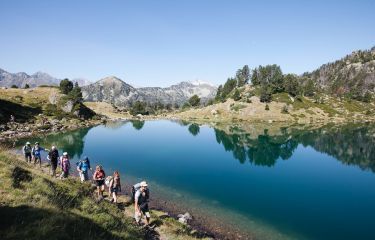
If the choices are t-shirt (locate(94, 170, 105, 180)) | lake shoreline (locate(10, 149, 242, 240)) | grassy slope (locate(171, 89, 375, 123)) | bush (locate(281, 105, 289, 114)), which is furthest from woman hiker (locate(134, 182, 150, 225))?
bush (locate(281, 105, 289, 114))

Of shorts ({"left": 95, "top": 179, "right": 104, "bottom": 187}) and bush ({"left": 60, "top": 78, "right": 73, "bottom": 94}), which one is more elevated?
bush ({"left": 60, "top": 78, "right": 73, "bottom": 94})

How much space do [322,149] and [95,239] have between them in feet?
303

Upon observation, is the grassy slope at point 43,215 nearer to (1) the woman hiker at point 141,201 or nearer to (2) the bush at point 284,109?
(1) the woman hiker at point 141,201

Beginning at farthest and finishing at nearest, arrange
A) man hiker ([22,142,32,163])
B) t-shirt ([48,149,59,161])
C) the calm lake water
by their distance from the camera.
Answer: man hiker ([22,142,32,163]) < t-shirt ([48,149,59,161]) < the calm lake water

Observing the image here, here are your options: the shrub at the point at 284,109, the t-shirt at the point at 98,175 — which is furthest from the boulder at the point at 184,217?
the shrub at the point at 284,109

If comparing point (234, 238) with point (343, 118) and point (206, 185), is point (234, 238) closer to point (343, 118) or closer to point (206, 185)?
point (206, 185)

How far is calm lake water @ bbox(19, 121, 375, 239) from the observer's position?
35031 millimetres

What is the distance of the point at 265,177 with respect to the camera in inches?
2282

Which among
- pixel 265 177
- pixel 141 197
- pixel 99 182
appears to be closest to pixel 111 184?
pixel 99 182

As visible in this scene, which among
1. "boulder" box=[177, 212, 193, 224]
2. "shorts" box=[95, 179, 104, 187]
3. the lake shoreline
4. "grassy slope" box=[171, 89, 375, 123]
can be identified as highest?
"grassy slope" box=[171, 89, 375, 123]

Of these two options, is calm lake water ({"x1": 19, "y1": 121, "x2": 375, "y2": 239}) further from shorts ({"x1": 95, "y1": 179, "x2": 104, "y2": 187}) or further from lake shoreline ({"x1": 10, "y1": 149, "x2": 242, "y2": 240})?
shorts ({"x1": 95, "y1": 179, "x2": 104, "y2": 187})

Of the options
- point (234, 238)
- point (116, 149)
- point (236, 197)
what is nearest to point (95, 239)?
point (234, 238)

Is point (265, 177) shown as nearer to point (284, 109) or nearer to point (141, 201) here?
point (141, 201)

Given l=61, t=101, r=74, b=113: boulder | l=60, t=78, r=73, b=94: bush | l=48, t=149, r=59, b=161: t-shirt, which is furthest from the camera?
l=60, t=78, r=73, b=94: bush
